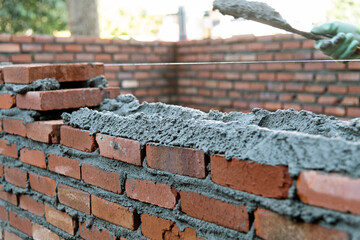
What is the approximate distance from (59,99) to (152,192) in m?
0.65

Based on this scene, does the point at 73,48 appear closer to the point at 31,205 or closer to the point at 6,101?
the point at 6,101

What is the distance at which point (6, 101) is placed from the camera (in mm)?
1697

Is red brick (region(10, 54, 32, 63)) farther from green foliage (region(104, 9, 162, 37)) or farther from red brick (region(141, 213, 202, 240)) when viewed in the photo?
green foliage (region(104, 9, 162, 37))

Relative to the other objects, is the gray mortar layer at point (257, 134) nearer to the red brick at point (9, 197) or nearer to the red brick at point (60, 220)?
the red brick at point (60, 220)

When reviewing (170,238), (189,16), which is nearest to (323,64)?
(189,16)

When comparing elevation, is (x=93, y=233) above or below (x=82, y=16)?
below

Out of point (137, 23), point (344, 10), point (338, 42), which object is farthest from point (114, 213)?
point (137, 23)

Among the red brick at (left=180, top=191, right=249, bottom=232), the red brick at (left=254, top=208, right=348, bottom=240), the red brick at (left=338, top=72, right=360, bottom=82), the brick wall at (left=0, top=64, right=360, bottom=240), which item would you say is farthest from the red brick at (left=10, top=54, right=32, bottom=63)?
the red brick at (left=254, top=208, right=348, bottom=240)

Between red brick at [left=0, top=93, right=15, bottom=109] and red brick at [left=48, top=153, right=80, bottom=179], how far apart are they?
35 centimetres

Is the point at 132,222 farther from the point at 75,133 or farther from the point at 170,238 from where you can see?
the point at 75,133

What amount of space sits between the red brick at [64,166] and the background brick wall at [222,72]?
302 cm

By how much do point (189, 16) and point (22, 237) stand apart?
4998 mm

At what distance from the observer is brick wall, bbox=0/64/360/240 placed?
0.78 meters

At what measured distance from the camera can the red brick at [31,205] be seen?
158 centimetres
